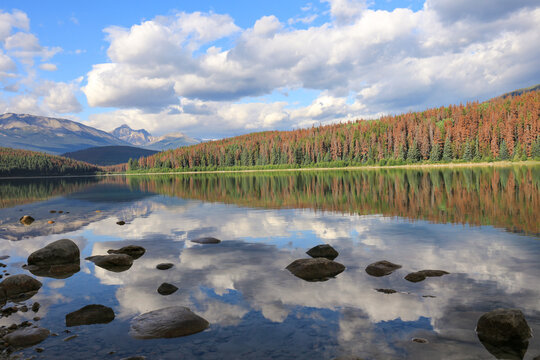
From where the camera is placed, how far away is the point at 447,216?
3209 centimetres

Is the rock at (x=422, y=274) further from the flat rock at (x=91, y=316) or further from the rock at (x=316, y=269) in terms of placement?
the flat rock at (x=91, y=316)

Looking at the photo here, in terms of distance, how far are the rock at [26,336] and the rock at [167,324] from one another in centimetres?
289

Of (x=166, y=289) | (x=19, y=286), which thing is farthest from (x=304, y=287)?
(x=19, y=286)

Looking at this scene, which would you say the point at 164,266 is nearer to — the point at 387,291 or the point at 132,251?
the point at 132,251

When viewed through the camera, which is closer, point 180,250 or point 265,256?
point 265,256

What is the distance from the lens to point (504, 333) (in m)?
10.5

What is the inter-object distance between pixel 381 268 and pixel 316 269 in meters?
3.35

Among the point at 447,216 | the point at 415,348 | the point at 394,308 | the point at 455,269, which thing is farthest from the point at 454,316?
the point at 447,216

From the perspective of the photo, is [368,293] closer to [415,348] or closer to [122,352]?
[415,348]

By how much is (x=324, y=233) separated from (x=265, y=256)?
759cm

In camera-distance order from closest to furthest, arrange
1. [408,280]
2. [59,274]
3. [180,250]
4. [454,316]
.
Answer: [454,316], [408,280], [59,274], [180,250]

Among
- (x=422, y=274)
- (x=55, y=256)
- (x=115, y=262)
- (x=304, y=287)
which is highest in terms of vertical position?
(x=55, y=256)

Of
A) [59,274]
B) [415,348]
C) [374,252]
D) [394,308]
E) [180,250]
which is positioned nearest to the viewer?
[415,348]

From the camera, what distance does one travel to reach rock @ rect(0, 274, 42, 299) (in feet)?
52.3
